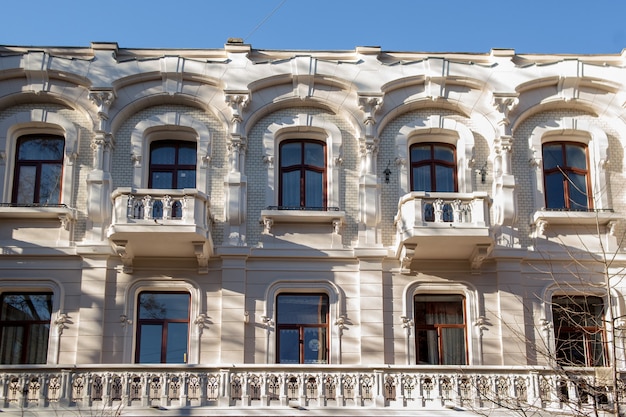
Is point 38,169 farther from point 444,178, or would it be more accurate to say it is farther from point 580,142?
point 580,142

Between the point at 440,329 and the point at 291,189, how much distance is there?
511cm

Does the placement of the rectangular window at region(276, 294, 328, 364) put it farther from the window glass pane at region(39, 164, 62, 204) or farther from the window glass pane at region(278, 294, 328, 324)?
the window glass pane at region(39, 164, 62, 204)

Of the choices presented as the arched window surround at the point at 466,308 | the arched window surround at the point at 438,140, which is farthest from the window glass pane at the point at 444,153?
the arched window surround at the point at 466,308

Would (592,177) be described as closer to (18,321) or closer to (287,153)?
(287,153)

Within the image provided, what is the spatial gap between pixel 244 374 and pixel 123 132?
7800 millimetres

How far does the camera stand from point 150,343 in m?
25.2

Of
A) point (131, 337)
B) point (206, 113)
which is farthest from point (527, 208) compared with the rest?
point (131, 337)

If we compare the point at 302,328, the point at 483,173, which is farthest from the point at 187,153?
the point at 483,173

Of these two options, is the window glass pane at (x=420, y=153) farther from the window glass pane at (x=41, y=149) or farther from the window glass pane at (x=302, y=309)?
the window glass pane at (x=41, y=149)

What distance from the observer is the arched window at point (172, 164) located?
1061 inches

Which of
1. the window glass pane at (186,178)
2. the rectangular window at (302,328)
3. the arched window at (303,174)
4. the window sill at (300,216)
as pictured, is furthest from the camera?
the window glass pane at (186,178)

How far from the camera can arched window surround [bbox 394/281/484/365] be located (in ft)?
82.3

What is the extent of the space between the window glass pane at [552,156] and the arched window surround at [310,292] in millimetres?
6534

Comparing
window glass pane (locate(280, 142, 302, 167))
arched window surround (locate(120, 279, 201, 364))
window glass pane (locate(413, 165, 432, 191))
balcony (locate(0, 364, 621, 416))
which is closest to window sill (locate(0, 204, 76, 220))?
arched window surround (locate(120, 279, 201, 364))
